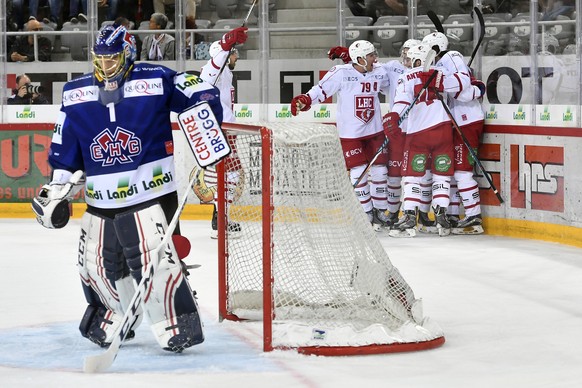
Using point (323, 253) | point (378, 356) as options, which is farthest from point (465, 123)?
point (378, 356)

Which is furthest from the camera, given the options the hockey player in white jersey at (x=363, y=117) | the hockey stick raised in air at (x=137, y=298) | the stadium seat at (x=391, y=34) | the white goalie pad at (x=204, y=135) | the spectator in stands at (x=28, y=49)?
the spectator in stands at (x=28, y=49)

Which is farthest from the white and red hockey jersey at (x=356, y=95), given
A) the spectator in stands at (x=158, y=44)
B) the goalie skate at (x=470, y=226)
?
the spectator in stands at (x=158, y=44)

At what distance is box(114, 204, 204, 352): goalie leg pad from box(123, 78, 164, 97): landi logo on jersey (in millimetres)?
412

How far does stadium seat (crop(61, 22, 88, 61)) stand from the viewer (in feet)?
33.4

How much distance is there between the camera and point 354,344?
4629mm

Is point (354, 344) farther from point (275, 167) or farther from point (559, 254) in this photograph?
point (559, 254)

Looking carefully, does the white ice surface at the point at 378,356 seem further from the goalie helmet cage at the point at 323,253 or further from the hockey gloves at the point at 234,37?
the hockey gloves at the point at 234,37

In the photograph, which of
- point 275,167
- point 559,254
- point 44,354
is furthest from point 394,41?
point 44,354

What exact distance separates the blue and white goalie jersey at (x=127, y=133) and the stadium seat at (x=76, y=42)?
557cm

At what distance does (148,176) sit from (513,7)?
4.89 m

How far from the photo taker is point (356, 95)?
9172 millimetres

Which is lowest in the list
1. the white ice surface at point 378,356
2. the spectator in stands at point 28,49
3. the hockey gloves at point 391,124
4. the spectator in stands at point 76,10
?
the white ice surface at point 378,356

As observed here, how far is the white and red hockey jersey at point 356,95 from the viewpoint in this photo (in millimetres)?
9133

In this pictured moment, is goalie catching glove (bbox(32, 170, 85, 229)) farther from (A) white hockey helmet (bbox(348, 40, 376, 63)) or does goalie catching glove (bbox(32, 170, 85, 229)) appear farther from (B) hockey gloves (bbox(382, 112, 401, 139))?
(A) white hockey helmet (bbox(348, 40, 376, 63))
